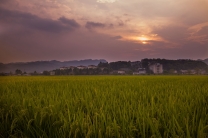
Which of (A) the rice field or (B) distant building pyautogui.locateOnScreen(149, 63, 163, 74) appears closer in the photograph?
(A) the rice field

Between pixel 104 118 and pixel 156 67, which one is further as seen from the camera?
pixel 156 67

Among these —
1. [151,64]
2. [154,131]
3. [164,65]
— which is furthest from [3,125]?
[164,65]

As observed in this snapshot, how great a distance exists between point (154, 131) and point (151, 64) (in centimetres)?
8596

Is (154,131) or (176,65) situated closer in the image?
(154,131)

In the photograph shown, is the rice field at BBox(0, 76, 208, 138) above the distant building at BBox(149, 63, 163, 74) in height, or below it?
below

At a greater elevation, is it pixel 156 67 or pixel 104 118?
pixel 156 67

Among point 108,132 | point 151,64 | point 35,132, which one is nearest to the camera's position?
point 108,132

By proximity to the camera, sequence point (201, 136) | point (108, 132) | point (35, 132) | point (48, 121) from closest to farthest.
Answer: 1. point (201, 136)
2. point (108, 132)
3. point (35, 132)
4. point (48, 121)

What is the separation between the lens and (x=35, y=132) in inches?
72.1

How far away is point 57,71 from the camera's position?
61.6m

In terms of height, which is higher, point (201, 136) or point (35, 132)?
point (201, 136)

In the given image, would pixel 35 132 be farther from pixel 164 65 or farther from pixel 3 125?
pixel 164 65

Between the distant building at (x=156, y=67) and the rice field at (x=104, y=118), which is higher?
the distant building at (x=156, y=67)

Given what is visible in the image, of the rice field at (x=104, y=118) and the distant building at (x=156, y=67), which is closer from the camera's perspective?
the rice field at (x=104, y=118)
